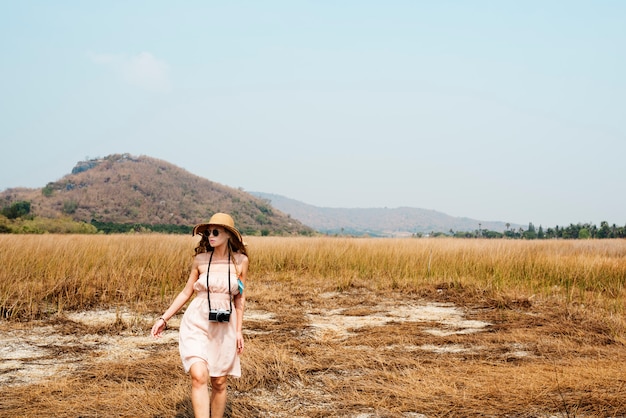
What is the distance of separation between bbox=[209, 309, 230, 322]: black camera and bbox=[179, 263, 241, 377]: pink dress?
55 millimetres

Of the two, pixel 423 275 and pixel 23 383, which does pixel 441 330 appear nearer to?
pixel 23 383

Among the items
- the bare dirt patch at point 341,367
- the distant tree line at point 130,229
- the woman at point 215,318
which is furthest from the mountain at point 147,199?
the woman at point 215,318

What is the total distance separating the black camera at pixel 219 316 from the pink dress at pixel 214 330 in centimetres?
5

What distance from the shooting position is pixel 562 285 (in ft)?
36.5

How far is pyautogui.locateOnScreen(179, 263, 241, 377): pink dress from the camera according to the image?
339 centimetres

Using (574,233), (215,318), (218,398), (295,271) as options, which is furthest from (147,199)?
(215,318)

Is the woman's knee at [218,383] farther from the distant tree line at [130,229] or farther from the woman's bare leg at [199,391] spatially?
the distant tree line at [130,229]

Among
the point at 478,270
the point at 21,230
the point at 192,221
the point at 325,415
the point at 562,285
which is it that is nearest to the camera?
the point at 325,415

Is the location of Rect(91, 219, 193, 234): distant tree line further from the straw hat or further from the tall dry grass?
the straw hat

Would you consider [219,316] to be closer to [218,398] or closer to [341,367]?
[218,398]

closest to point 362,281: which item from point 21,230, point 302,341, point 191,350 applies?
point 302,341

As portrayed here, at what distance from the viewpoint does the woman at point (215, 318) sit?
3355mm

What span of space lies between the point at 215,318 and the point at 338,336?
3.53 metres

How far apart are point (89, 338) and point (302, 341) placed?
2.31 m
